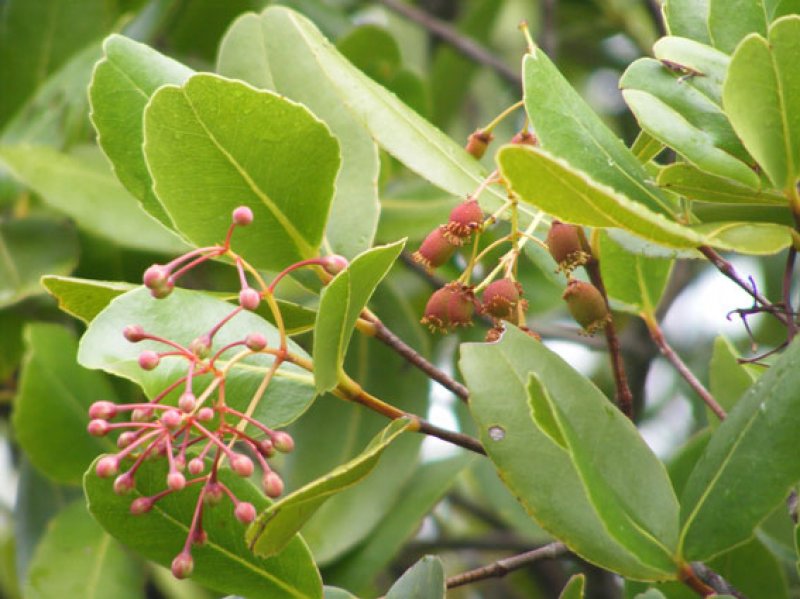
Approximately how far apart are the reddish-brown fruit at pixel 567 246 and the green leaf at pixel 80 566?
2.71 ft

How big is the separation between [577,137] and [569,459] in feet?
0.75

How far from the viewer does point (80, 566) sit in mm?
1526

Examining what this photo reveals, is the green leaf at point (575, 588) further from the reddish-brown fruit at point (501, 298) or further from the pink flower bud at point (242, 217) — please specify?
the pink flower bud at point (242, 217)

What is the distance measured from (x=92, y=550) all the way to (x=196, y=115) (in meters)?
0.79

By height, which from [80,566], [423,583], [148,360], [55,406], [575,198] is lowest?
[80,566]

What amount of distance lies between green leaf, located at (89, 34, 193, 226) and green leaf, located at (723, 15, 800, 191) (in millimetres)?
446

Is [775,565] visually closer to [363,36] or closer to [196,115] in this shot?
[196,115]

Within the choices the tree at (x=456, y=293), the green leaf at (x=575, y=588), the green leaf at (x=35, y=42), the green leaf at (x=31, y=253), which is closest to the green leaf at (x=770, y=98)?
the tree at (x=456, y=293)

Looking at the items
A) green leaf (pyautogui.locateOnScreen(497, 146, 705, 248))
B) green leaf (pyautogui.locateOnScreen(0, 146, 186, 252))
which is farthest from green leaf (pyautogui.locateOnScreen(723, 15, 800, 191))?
green leaf (pyautogui.locateOnScreen(0, 146, 186, 252))

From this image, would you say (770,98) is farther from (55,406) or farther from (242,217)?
(55,406)

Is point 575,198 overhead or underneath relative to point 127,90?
overhead

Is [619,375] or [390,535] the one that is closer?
[619,375]

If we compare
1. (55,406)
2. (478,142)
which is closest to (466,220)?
(478,142)

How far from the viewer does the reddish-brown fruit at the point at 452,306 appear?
0.98 m
